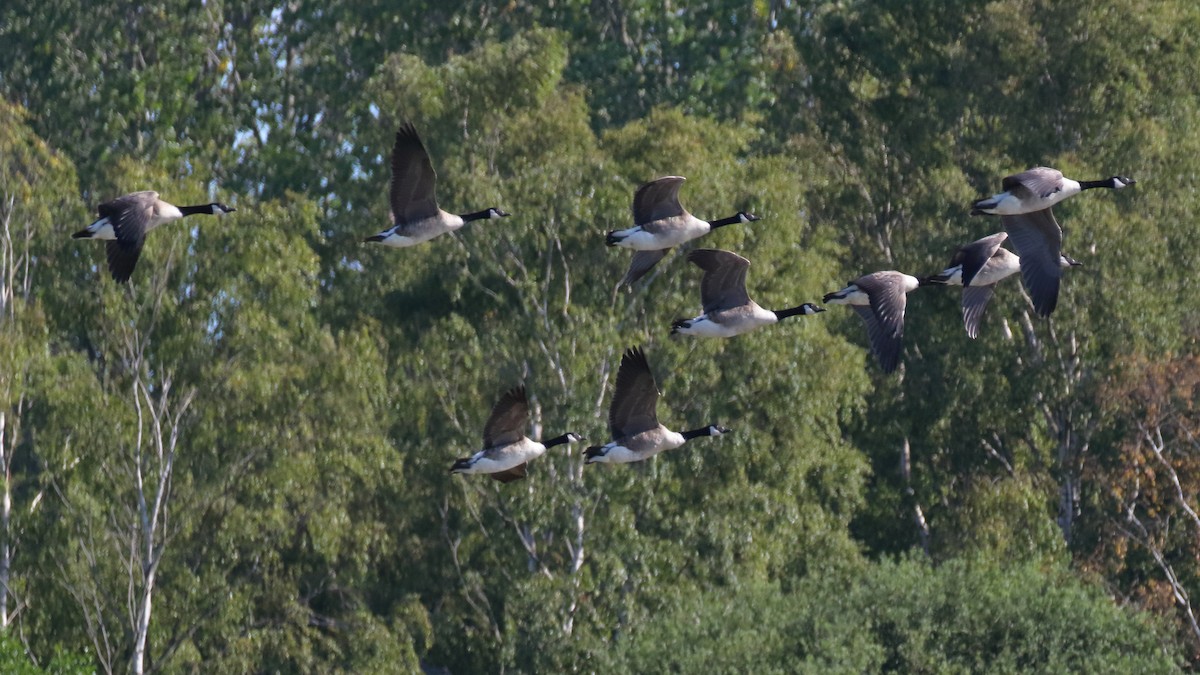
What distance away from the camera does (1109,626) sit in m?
33.7

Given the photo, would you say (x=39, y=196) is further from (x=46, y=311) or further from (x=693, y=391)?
(x=693, y=391)

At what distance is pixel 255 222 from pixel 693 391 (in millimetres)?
6575

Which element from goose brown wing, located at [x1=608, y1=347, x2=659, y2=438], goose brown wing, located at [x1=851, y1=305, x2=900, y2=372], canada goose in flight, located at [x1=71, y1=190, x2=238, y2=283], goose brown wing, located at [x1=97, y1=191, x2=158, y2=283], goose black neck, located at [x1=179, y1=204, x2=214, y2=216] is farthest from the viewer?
goose black neck, located at [x1=179, y1=204, x2=214, y2=216]

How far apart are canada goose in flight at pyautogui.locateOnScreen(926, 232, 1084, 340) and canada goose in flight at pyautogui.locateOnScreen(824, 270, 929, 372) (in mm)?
349

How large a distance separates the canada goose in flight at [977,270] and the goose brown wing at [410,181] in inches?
174

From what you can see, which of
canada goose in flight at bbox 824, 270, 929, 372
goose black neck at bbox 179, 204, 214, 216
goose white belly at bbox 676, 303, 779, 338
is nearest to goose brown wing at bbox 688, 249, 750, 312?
goose white belly at bbox 676, 303, 779, 338

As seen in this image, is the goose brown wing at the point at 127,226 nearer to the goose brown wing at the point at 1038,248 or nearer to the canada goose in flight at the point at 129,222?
the canada goose in flight at the point at 129,222

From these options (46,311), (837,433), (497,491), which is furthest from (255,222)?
(837,433)

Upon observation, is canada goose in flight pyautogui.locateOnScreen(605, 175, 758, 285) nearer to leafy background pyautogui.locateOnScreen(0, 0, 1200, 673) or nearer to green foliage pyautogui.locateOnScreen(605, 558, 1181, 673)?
green foliage pyautogui.locateOnScreen(605, 558, 1181, 673)

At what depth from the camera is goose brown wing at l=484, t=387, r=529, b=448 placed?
24312mm

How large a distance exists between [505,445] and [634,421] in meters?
1.20

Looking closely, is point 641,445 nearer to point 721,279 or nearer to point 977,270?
point 721,279

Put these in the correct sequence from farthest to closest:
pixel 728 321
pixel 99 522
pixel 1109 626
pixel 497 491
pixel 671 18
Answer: pixel 671 18 → pixel 497 491 → pixel 99 522 → pixel 1109 626 → pixel 728 321

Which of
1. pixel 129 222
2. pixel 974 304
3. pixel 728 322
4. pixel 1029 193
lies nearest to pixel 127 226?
pixel 129 222
